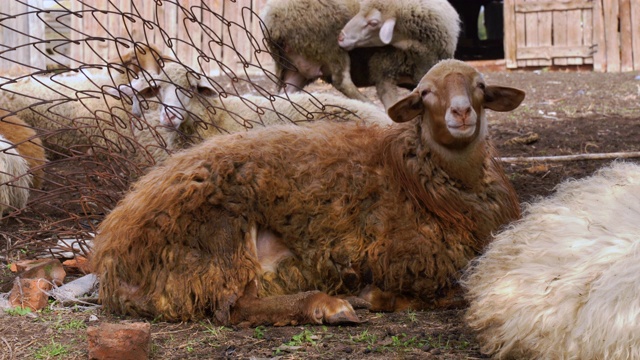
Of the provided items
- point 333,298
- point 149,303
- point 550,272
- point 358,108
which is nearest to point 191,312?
point 149,303

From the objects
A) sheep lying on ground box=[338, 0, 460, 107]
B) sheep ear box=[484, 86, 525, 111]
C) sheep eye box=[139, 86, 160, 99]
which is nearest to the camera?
sheep ear box=[484, 86, 525, 111]

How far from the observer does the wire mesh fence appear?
5.74 metres

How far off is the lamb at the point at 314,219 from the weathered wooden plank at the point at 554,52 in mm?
13184

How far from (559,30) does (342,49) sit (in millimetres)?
9246

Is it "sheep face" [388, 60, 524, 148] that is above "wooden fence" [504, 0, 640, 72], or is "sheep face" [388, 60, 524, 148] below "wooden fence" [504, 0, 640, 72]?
below

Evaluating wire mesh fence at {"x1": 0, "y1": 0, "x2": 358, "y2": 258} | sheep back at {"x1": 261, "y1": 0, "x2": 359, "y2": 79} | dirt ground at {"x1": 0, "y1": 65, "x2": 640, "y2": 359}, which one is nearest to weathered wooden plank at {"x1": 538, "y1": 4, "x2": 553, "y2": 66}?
wire mesh fence at {"x1": 0, "y1": 0, "x2": 358, "y2": 258}

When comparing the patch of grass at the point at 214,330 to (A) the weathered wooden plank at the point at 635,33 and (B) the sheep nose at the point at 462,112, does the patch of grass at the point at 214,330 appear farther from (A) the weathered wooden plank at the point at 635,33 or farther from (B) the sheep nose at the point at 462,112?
(A) the weathered wooden plank at the point at 635,33

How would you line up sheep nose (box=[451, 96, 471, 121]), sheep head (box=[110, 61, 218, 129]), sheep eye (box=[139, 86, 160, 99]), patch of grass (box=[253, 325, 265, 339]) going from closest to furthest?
patch of grass (box=[253, 325, 265, 339]) < sheep nose (box=[451, 96, 471, 121]) < sheep head (box=[110, 61, 218, 129]) < sheep eye (box=[139, 86, 160, 99])

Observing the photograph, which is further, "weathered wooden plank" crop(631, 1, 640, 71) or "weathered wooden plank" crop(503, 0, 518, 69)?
"weathered wooden plank" crop(503, 0, 518, 69)

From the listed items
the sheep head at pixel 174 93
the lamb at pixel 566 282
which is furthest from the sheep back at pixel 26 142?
the lamb at pixel 566 282

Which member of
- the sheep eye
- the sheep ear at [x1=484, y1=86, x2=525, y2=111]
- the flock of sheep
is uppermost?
the sheep eye

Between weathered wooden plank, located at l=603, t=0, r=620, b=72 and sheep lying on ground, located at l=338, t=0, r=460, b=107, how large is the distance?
8.28 m

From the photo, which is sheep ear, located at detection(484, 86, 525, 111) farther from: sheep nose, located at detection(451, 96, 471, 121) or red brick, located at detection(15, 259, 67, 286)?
red brick, located at detection(15, 259, 67, 286)

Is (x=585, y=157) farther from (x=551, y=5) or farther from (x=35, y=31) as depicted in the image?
(x=35, y=31)
